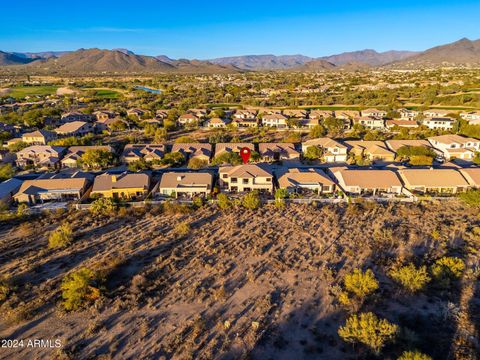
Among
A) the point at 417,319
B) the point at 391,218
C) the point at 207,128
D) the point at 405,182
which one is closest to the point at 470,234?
the point at 391,218

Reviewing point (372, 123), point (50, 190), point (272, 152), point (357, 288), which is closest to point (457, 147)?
point (372, 123)

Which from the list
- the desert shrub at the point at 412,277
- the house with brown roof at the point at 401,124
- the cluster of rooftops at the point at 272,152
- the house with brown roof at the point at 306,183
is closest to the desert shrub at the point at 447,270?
the desert shrub at the point at 412,277

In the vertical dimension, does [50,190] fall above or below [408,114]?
below

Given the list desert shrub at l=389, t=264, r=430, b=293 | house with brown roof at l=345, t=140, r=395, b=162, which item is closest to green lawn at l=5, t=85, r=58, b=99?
house with brown roof at l=345, t=140, r=395, b=162

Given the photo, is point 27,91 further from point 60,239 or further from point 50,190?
point 60,239

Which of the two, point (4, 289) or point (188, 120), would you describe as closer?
point (4, 289)

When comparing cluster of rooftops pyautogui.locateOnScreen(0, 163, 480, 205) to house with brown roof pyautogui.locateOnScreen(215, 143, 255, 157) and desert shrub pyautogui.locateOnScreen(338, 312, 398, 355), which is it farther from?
desert shrub pyautogui.locateOnScreen(338, 312, 398, 355)
